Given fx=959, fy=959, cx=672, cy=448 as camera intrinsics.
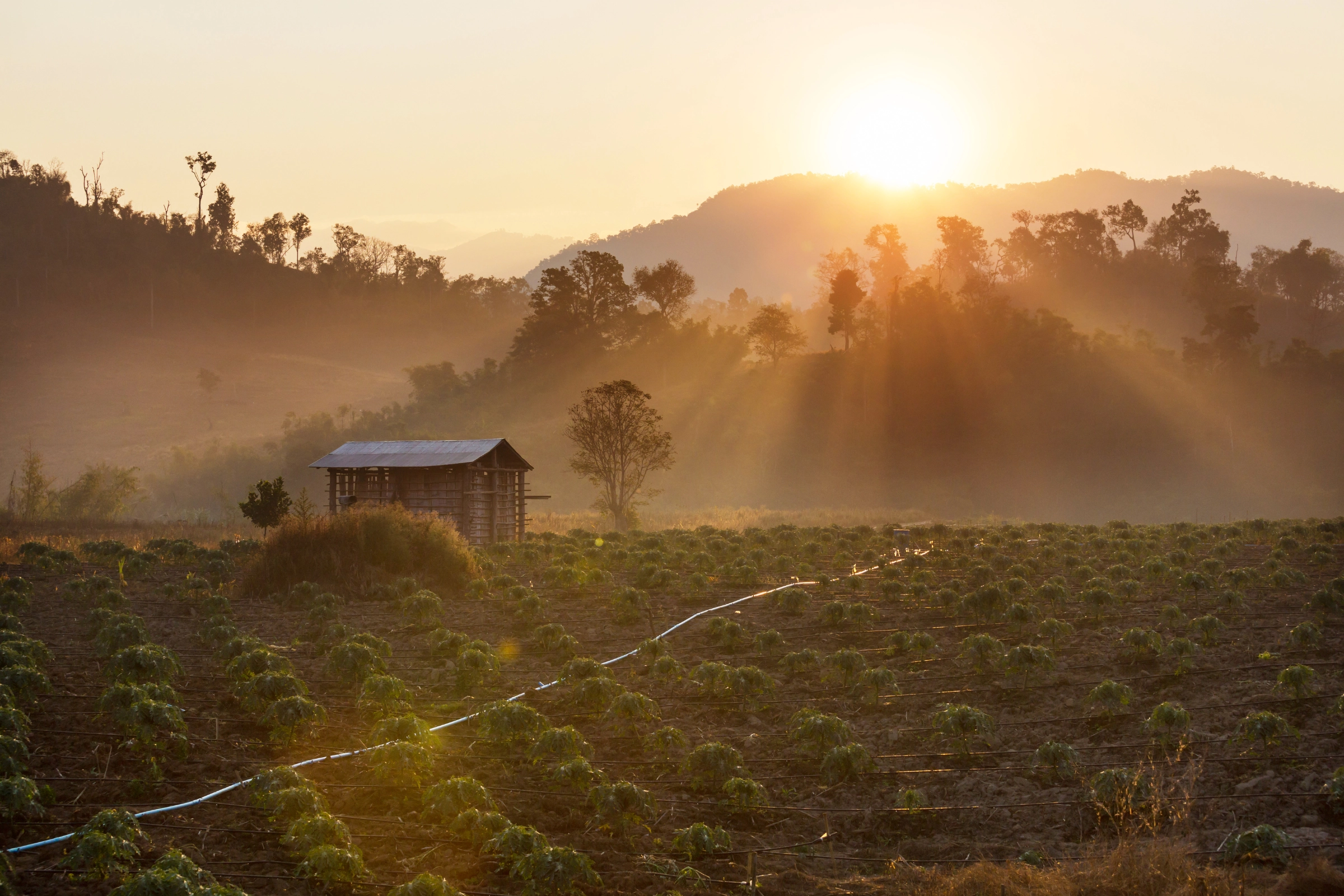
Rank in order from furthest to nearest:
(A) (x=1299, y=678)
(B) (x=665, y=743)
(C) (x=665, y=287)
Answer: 1. (C) (x=665, y=287)
2. (A) (x=1299, y=678)
3. (B) (x=665, y=743)

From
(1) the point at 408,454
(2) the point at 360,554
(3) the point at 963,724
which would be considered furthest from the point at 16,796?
(1) the point at 408,454

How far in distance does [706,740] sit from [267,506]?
23.0 metres

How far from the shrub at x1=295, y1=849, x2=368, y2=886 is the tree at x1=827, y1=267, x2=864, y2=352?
74481mm

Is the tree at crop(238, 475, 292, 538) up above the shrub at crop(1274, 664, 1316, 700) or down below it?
above

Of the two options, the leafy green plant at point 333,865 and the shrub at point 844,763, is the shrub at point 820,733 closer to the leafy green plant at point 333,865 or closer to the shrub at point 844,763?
the shrub at point 844,763

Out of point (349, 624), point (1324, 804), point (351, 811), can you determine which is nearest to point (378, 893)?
point (351, 811)

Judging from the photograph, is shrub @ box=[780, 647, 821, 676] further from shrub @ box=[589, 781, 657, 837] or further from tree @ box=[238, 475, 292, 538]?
tree @ box=[238, 475, 292, 538]

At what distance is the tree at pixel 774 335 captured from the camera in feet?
274

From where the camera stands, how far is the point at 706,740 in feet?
38.7

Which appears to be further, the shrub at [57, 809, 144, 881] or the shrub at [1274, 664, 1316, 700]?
the shrub at [1274, 664, 1316, 700]

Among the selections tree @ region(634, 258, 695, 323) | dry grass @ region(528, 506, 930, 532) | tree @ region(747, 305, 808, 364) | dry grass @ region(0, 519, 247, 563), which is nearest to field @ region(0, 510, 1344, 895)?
dry grass @ region(0, 519, 247, 563)

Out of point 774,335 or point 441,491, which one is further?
point 774,335

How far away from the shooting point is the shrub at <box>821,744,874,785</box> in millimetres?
10234

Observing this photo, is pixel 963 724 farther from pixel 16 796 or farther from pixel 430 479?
pixel 430 479
